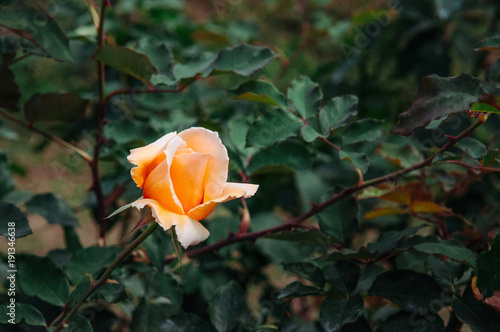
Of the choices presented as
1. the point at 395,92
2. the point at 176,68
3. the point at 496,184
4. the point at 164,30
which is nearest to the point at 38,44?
the point at 176,68

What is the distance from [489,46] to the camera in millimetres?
480

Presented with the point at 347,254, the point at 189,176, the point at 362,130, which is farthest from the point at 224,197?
the point at 362,130

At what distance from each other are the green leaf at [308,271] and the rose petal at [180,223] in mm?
193

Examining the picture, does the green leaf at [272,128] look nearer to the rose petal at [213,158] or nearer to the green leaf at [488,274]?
the rose petal at [213,158]

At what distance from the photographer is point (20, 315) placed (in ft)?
1.67

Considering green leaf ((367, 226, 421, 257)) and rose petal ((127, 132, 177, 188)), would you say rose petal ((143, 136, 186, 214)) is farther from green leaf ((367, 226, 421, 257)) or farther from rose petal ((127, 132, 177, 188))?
green leaf ((367, 226, 421, 257))

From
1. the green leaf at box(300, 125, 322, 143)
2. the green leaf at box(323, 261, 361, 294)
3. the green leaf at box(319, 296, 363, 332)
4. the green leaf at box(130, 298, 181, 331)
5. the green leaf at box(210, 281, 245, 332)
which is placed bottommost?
the green leaf at box(130, 298, 181, 331)

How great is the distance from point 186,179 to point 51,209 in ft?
1.34

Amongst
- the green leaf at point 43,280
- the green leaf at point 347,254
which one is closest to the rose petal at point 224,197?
the green leaf at point 347,254

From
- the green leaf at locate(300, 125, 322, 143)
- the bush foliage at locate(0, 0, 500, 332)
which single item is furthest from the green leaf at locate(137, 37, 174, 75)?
the green leaf at locate(300, 125, 322, 143)

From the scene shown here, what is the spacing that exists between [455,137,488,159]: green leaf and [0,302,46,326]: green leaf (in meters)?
0.52

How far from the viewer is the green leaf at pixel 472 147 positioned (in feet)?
1.74

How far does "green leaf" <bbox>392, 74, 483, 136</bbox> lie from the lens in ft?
1.50

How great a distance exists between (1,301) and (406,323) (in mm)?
481
